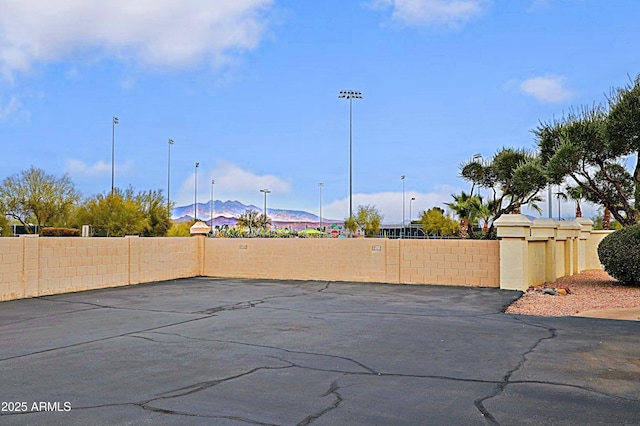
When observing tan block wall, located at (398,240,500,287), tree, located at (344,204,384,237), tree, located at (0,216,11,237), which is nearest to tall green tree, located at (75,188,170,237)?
tree, located at (0,216,11,237)

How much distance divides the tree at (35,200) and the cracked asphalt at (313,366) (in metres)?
40.8

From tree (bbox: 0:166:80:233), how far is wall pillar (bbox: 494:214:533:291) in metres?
44.0

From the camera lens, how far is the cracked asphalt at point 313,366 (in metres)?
Answer: 5.56

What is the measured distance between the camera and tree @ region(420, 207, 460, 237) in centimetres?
7425

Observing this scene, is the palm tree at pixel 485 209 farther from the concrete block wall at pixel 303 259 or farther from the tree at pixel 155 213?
the tree at pixel 155 213

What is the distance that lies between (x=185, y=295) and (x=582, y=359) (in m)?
11.5

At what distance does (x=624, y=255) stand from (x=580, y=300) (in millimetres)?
3626

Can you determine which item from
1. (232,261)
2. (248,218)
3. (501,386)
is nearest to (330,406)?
(501,386)

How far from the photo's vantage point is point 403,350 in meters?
8.62

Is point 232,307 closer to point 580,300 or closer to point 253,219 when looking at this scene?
point 580,300

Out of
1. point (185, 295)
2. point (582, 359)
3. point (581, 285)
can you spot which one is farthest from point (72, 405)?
point (581, 285)

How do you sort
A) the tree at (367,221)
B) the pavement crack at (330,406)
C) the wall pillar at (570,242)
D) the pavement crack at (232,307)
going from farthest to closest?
the tree at (367,221), the wall pillar at (570,242), the pavement crack at (232,307), the pavement crack at (330,406)

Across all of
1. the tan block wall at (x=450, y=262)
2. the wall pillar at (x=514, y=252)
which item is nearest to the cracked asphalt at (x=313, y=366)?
the wall pillar at (x=514, y=252)

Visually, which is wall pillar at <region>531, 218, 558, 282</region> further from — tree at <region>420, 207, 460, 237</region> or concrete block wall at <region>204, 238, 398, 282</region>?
tree at <region>420, 207, 460, 237</region>
